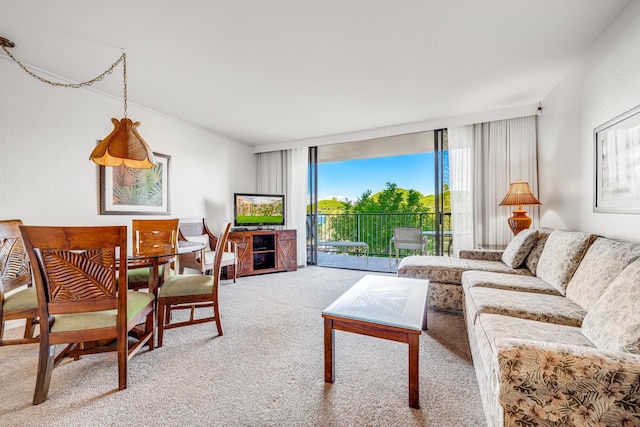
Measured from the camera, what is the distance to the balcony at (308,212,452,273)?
5.14 m

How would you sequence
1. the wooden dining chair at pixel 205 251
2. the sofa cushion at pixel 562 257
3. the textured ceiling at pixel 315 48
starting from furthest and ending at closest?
1. the wooden dining chair at pixel 205 251
2. the sofa cushion at pixel 562 257
3. the textured ceiling at pixel 315 48

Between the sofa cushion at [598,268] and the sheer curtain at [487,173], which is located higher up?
the sheer curtain at [487,173]

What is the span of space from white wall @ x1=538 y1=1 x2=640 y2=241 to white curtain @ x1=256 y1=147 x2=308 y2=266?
3447mm

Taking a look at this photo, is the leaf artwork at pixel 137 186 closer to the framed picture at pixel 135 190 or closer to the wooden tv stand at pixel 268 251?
the framed picture at pixel 135 190

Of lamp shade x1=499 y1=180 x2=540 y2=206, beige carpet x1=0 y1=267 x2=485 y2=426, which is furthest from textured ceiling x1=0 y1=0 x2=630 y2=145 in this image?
beige carpet x1=0 y1=267 x2=485 y2=426

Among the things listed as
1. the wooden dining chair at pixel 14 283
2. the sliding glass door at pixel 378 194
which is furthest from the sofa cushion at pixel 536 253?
the wooden dining chair at pixel 14 283

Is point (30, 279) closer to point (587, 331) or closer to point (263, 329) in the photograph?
point (263, 329)

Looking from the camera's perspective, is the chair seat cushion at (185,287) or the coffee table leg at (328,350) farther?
the chair seat cushion at (185,287)

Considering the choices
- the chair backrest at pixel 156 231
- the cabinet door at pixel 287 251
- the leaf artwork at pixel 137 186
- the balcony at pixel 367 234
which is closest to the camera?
the chair backrest at pixel 156 231

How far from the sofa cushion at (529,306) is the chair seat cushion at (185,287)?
1947 mm

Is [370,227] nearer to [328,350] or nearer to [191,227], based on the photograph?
[191,227]

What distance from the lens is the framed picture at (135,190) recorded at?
2.95 metres

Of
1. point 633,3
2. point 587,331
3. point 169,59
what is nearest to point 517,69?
point 633,3

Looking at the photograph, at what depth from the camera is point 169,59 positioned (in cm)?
230
